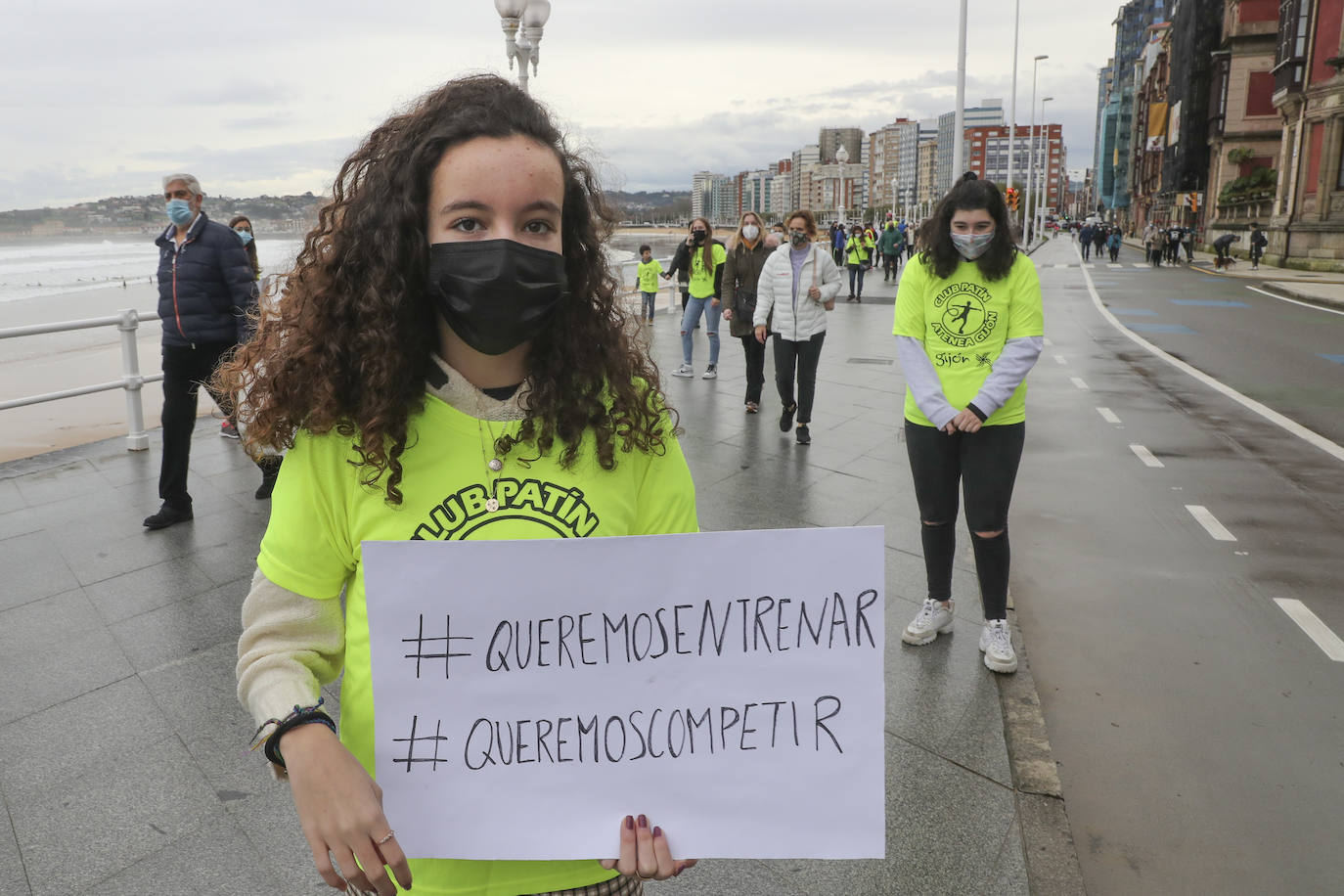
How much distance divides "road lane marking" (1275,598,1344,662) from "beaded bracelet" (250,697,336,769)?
4.69 metres

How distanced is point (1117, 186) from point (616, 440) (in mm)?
149094

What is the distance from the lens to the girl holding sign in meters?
1.41

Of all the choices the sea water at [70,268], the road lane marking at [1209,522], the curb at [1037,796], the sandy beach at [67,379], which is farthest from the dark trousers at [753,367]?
the sea water at [70,268]

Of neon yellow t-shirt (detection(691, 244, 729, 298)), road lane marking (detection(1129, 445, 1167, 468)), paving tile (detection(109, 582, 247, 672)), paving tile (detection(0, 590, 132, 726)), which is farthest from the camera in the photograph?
neon yellow t-shirt (detection(691, 244, 729, 298))

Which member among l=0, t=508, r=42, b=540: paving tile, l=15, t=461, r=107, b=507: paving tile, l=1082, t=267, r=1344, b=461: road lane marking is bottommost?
l=0, t=508, r=42, b=540: paving tile

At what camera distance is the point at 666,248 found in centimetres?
7819

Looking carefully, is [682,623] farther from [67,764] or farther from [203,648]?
[203,648]

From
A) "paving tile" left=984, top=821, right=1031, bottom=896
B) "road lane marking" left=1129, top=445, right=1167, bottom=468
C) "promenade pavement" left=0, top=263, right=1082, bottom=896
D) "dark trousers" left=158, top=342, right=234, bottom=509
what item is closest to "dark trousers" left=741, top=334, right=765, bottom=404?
"promenade pavement" left=0, top=263, right=1082, bottom=896

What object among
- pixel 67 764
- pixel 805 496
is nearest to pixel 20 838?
→ pixel 67 764

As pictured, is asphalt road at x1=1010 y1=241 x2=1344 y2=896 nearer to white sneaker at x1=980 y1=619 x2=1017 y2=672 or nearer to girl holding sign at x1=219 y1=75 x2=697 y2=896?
white sneaker at x1=980 y1=619 x2=1017 y2=672

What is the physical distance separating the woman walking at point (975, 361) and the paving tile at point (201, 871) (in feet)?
9.68

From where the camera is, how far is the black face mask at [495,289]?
4.71ft

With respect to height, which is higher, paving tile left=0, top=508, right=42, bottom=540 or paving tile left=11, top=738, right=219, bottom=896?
paving tile left=0, top=508, right=42, bottom=540

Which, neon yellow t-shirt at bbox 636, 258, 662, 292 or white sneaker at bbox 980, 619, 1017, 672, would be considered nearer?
white sneaker at bbox 980, 619, 1017, 672
